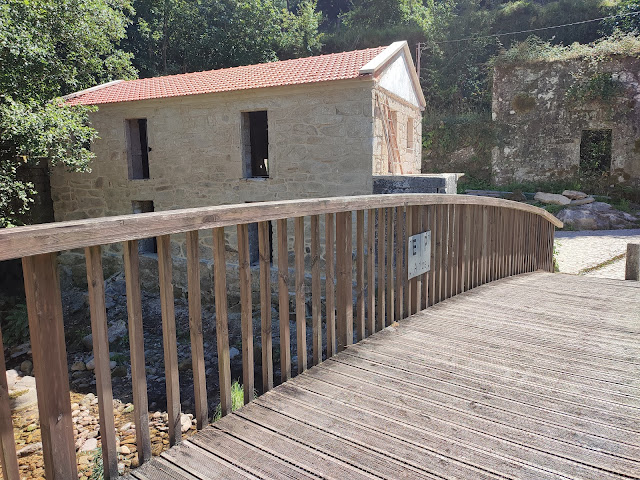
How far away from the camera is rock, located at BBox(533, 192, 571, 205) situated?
14.3 meters

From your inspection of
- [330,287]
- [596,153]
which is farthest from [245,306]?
[596,153]

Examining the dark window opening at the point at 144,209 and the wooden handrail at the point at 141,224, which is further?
the dark window opening at the point at 144,209

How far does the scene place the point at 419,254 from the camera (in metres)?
3.45

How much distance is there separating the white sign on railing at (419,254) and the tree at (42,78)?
8439 mm

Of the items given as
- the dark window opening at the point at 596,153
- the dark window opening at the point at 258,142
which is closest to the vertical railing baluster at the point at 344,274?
the dark window opening at the point at 258,142

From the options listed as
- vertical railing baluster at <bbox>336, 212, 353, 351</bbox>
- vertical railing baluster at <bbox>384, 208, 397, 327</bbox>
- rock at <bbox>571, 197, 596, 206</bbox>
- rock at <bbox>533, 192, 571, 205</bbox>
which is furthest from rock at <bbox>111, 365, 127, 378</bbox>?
rock at <bbox>571, 197, 596, 206</bbox>

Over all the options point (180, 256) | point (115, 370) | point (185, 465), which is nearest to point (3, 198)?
point (180, 256)

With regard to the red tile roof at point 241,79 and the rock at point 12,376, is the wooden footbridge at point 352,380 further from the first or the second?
the rock at point 12,376

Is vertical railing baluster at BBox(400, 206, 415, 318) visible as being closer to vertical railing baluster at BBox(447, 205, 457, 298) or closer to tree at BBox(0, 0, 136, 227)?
vertical railing baluster at BBox(447, 205, 457, 298)

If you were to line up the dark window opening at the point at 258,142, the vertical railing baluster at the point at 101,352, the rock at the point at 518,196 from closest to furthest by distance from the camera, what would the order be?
the vertical railing baluster at the point at 101,352 < the dark window opening at the point at 258,142 < the rock at the point at 518,196

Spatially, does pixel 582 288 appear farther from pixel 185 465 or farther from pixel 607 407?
pixel 185 465

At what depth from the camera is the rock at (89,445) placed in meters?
5.20

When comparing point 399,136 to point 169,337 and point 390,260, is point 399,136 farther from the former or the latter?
point 169,337

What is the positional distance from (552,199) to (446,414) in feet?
46.5
